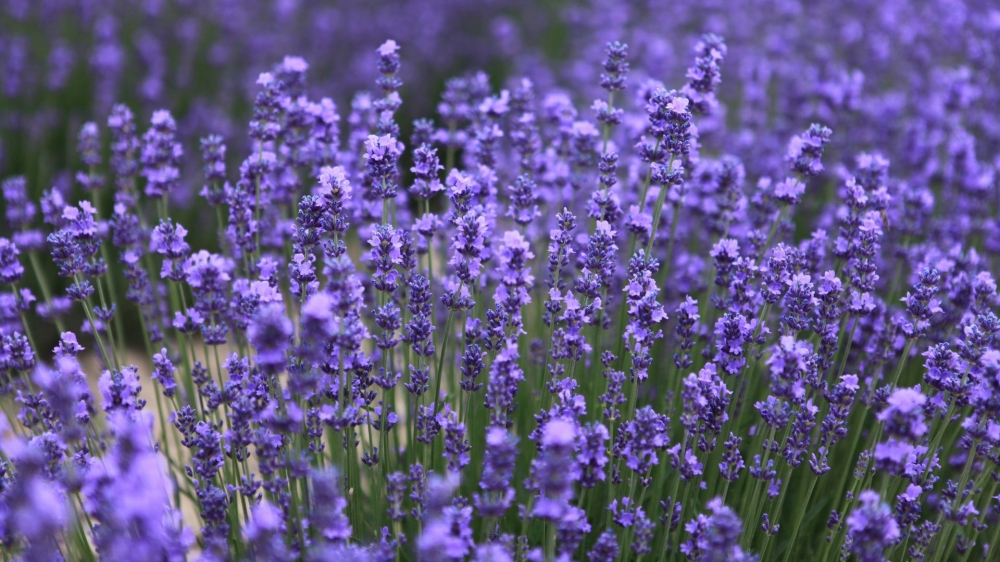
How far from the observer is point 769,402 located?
8.02 ft

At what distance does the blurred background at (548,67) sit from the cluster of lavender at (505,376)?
0.97 meters

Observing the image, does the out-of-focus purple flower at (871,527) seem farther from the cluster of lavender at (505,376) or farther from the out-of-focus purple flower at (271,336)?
the out-of-focus purple flower at (271,336)

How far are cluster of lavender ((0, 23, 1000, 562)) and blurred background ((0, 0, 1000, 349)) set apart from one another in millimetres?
967

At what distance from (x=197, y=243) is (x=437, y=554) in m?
4.67

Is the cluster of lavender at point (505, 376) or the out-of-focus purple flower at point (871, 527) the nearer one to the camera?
the out-of-focus purple flower at point (871, 527)

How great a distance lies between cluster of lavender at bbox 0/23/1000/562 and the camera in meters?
1.99

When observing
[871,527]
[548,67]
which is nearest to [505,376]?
[871,527]

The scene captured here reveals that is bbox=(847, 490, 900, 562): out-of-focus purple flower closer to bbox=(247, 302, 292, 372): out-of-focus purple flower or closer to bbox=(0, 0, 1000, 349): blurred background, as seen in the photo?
bbox=(247, 302, 292, 372): out-of-focus purple flower

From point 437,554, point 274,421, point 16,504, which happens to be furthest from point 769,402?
point 16,504

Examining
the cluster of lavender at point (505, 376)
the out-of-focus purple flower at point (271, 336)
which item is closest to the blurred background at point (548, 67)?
the cluster of lavender at point (505, 376)

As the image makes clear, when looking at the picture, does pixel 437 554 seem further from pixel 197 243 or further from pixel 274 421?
pixel 197 243

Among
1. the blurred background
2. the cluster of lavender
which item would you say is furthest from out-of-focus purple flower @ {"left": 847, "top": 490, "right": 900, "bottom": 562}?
the blurred background

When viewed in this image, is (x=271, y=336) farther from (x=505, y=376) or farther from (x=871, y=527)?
(x=871, y=527)

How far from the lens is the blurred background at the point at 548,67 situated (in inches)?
200
